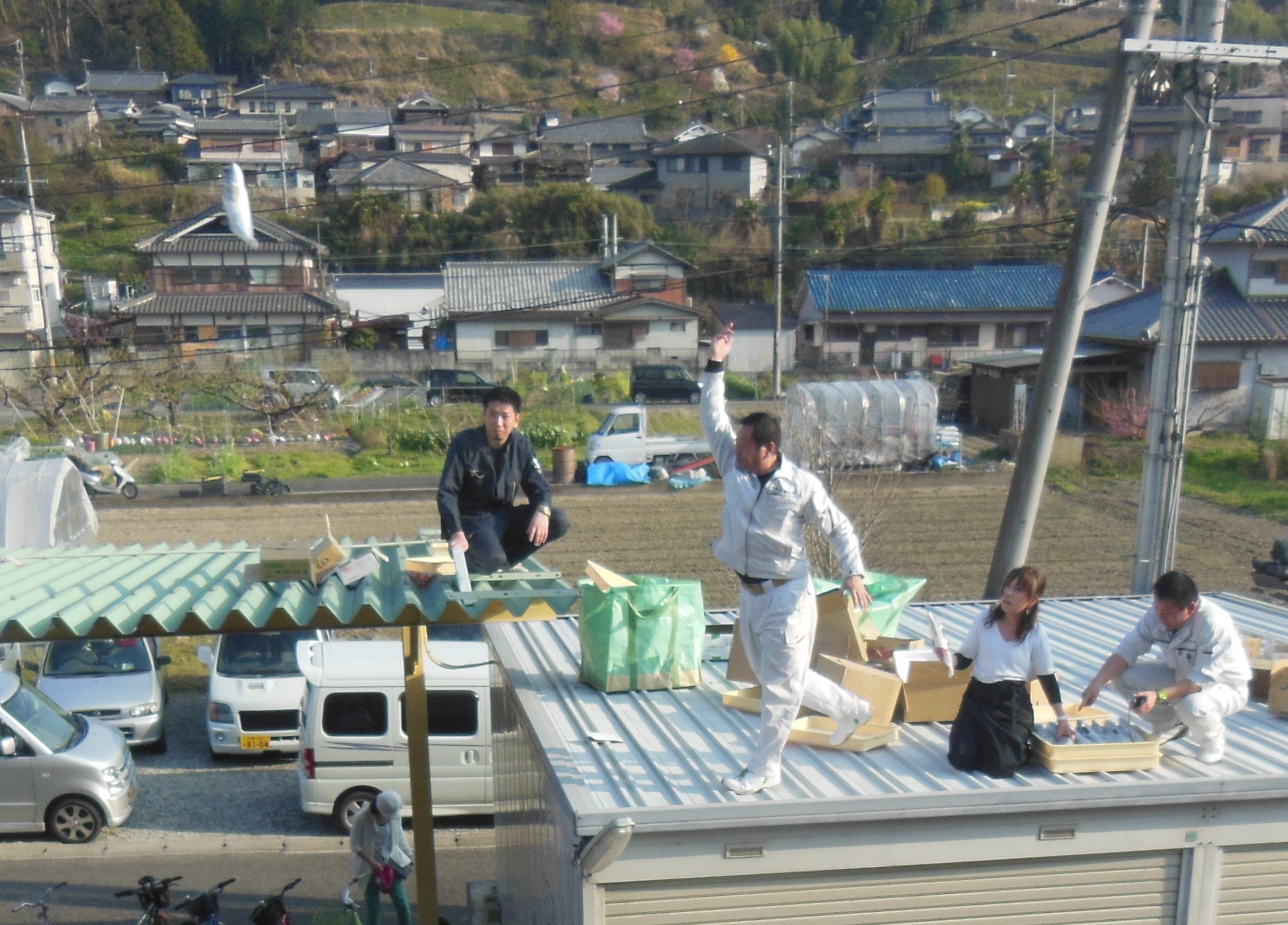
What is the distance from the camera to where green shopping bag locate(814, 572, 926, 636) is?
464 cm

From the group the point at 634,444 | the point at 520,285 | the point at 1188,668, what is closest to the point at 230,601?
the point at 1188,668

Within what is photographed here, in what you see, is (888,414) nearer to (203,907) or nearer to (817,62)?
(203,907)

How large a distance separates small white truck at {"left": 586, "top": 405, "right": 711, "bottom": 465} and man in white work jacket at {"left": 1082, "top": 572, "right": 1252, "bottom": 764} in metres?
15.6

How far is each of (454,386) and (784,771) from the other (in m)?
23.3

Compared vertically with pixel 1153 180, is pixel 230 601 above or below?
below

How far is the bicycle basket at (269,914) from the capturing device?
531cm

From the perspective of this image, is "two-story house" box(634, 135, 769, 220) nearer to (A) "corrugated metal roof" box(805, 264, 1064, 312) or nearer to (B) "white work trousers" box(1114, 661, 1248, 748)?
(A) "corrugated metal roof" box(805, 264, 1064, 312)

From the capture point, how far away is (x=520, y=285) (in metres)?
32.9

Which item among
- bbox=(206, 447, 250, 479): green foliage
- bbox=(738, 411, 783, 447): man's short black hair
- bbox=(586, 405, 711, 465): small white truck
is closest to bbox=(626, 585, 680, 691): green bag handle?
bbox=(738, 411, 783, 447): man's short black hair

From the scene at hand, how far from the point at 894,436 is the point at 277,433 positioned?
12.3m

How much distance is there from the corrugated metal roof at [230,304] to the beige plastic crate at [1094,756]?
1132 inches

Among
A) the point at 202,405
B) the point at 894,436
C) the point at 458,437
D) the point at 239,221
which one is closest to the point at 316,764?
the point at 458,437

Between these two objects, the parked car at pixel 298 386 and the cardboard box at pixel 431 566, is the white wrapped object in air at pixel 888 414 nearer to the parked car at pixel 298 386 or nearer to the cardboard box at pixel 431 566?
the parked car at pixel 298 386

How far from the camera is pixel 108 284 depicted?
3381 cm
